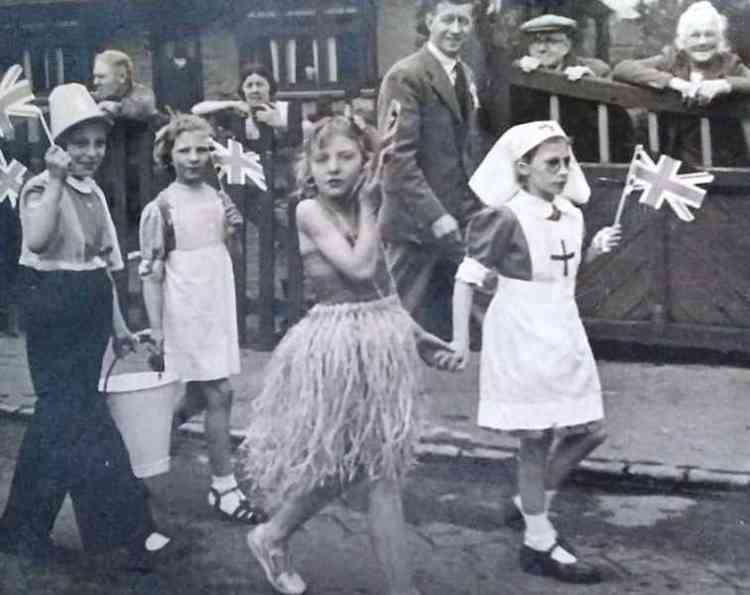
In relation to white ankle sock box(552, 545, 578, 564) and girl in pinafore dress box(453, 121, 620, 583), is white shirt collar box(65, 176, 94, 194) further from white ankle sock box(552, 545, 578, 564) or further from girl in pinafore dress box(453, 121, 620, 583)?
white ankle sock box(552, 545, 578, 564)

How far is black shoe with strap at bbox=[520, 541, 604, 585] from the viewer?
3727 mm

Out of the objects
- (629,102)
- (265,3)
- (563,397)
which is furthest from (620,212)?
(265,3)

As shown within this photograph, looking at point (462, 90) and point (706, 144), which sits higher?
point (462, 90)

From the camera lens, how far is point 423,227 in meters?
3.79

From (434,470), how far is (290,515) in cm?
53

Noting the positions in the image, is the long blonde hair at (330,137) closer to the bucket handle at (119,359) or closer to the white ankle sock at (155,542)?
the bucket handle at (119,359)

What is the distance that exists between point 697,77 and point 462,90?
677 mm

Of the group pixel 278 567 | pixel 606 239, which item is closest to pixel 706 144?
pixel 606 239

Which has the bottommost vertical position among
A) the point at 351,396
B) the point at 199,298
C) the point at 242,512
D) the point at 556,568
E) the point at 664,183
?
the point at 556,568

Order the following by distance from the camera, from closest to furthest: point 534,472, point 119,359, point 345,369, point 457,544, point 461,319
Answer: point 345,369 < point 461,319 < point 534,472 < point 457,544 < point 119,359

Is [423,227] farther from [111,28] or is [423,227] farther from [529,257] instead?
[111,28]

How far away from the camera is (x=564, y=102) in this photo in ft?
12.5

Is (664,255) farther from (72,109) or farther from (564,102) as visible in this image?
(72,109)

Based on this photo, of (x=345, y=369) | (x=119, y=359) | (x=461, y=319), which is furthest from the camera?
(x=119, y=359)
